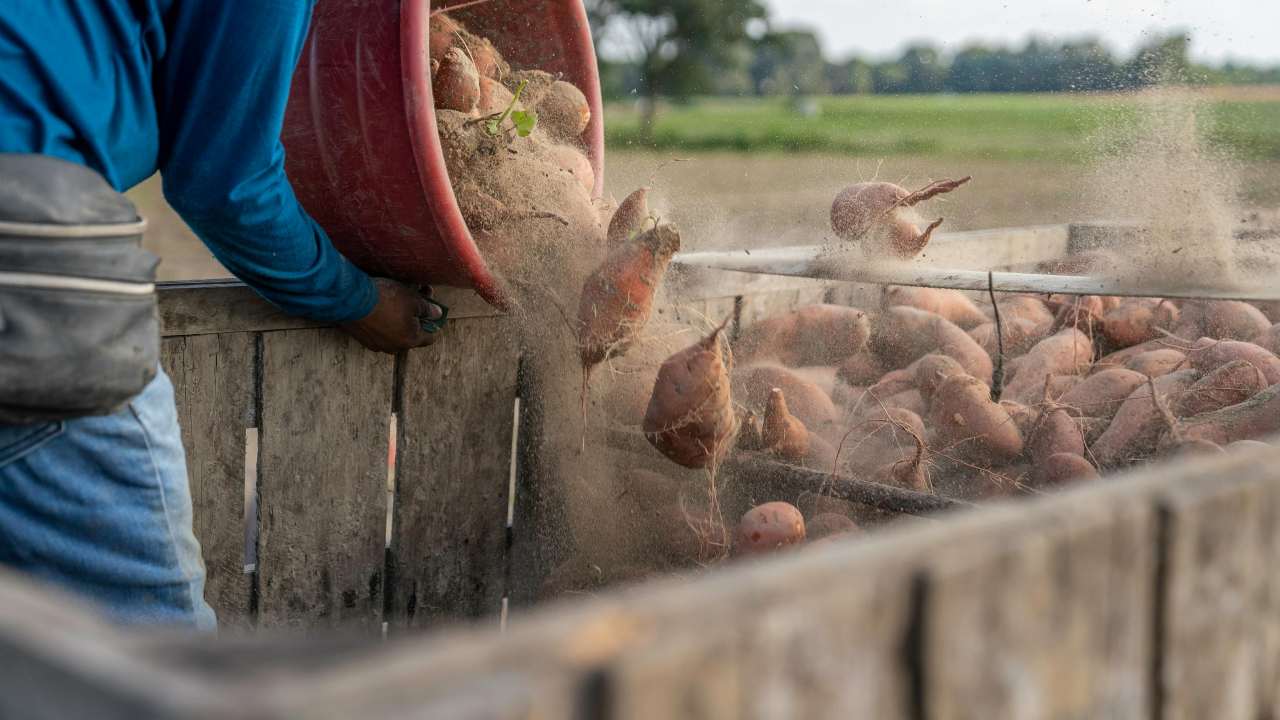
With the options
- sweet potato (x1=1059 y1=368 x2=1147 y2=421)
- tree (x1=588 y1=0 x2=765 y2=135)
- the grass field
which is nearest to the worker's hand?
the grass field

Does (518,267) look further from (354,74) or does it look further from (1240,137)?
(1240,137)

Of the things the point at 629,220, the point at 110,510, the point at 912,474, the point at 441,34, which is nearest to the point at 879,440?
the point at 912,474

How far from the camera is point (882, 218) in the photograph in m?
3.01

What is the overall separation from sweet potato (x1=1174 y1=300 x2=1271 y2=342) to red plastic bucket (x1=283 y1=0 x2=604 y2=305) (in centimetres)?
189

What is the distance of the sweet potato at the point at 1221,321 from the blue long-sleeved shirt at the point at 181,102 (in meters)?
2.32

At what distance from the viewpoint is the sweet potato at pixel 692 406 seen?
8.12 ft

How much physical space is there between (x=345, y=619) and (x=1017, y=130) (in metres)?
35.2

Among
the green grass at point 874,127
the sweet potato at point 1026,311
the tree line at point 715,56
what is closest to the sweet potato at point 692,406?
the sweet potato at point 1026,311

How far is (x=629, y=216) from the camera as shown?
268 centimetres

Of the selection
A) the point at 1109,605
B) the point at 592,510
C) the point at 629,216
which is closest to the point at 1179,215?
the point at 629,216

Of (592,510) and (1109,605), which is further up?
(1109,605)

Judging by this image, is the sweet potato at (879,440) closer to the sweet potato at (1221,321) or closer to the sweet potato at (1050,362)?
the sweet potato at (1050,362)

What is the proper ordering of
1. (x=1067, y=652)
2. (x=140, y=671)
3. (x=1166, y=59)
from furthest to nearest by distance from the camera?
1. (x=1166, y=59)
2. (x=1067, y=652)
3. (x=140, y=671)

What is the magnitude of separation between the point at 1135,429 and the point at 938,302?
99 cm
